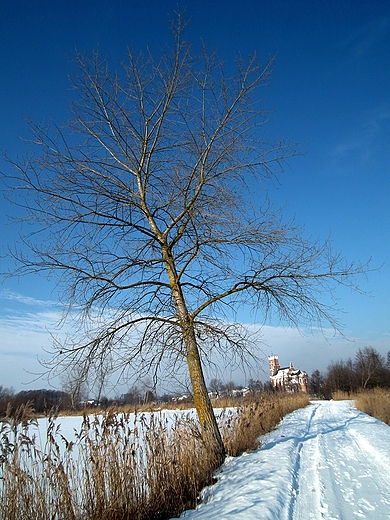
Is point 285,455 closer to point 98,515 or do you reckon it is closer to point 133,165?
point 98,515

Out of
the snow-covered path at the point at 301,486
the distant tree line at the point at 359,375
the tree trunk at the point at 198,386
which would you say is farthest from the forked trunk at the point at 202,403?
the distant tree line at the point at 359,375

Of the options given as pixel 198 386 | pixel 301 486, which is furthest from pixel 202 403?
pixel 301 486

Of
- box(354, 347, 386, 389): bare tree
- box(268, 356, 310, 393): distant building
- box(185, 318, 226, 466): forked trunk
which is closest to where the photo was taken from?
box(185, 318, 226, 466): forked trunk

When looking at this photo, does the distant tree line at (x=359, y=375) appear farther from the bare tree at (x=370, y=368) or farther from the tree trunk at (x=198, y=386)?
the tree trunk at (x=198, y=386)

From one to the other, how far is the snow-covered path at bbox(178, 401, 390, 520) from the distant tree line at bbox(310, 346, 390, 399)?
49853 millimetres

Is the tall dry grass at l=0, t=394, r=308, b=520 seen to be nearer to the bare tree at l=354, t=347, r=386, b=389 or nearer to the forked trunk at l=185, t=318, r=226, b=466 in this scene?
the forked trunk at l=185, t=318, r=226, b=466

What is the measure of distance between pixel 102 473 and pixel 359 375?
6289 centimetres

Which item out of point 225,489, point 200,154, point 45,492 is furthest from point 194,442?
point 200,154

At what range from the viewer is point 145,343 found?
619 centimetres

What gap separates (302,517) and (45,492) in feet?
8.85

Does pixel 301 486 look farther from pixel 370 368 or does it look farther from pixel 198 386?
A: pixel 370 368

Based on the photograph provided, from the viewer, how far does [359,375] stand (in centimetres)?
5669

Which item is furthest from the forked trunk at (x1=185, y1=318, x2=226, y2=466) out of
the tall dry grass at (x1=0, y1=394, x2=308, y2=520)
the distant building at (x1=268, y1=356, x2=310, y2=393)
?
the distant building at (x1=268, y1=356, x2=310, y2=393)

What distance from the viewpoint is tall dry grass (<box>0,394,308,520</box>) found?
10.5 ft
